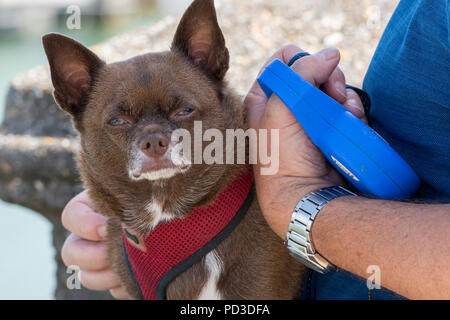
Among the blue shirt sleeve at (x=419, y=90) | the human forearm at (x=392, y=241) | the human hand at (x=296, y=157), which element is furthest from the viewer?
the human hand at (x=296, y=157)

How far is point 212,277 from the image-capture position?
1856mm

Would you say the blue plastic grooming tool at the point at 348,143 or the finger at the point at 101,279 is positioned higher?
the blue plastic grooming tool at the point at 348,143

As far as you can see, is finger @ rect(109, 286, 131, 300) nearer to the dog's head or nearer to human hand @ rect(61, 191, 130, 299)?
human hand @ rect(61, 191, 130, 299)

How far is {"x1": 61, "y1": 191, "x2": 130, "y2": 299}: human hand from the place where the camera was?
7.07 feet

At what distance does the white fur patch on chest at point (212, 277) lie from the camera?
6.06 feet

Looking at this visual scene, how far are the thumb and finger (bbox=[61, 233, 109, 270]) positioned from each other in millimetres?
1078

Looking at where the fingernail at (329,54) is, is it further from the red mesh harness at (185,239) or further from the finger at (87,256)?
the finger at (87,256)

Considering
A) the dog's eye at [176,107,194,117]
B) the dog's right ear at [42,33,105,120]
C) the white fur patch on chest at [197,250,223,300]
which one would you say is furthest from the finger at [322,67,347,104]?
the dog's right ear at [42,33,105,120]

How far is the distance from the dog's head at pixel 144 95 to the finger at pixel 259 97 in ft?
0.27

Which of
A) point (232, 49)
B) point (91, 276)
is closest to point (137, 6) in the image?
point (232, 49)

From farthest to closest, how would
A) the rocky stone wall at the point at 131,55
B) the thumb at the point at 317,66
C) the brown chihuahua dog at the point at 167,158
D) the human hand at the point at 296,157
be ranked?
the rocky stone wall at the point at 131,55 < the brown chihuahua dog at the point at 167,158 < the thumb at the point at 317,66 < the human hand at the point at 296,157

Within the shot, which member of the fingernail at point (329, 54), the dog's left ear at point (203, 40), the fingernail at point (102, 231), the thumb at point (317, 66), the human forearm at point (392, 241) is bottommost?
the fingernail at point (102, 231)

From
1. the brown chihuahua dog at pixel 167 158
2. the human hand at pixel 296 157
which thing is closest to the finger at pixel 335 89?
the human hand at pixel 296 157

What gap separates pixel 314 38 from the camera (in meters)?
3.43
